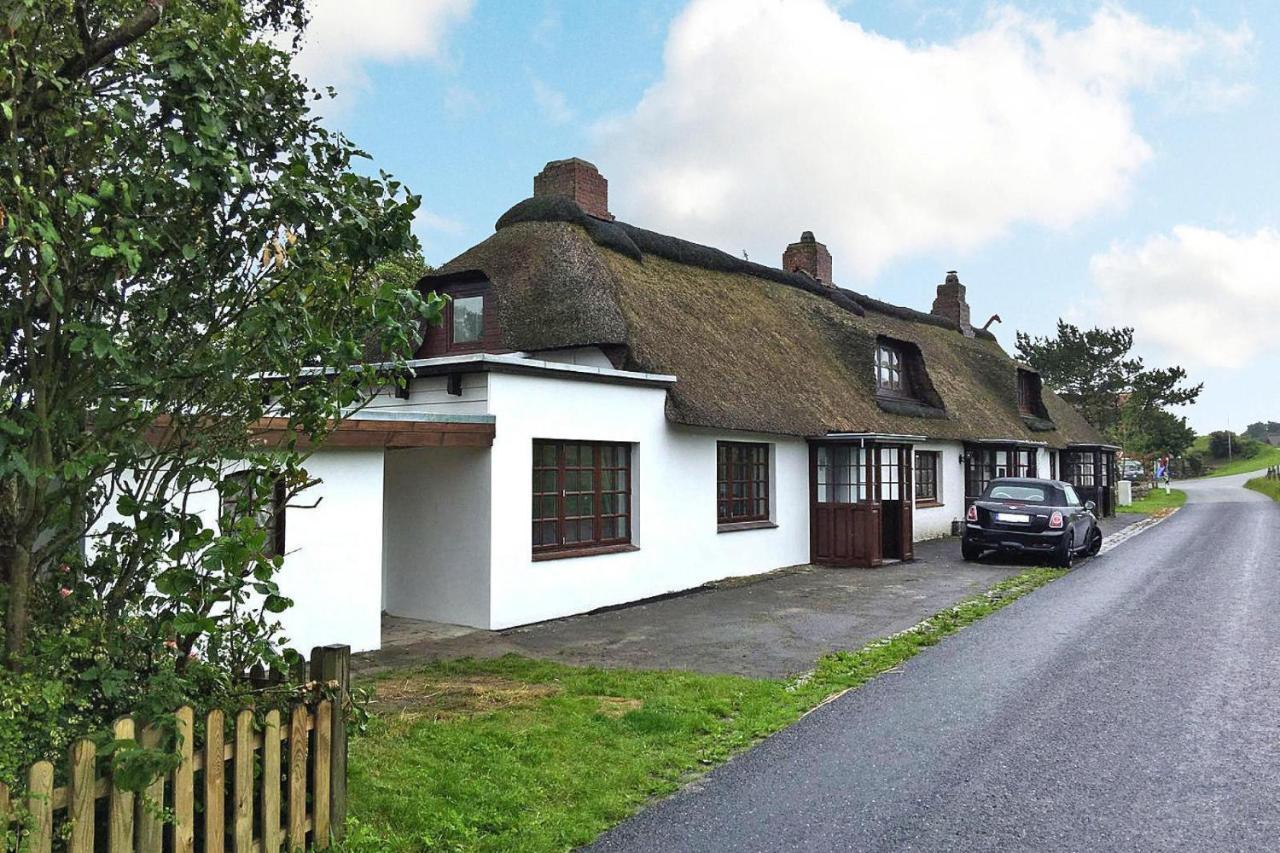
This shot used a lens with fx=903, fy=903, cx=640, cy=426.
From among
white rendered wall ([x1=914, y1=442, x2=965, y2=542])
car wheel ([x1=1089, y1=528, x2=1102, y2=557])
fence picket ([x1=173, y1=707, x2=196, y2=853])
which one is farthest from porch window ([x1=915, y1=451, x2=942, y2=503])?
fence picket ([x1=173, y1=707, x2=196, y2=853])

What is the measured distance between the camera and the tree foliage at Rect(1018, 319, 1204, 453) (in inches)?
2218

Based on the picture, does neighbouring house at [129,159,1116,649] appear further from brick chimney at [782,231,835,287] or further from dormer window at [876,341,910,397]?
brick chimney at [782,231,835,287]

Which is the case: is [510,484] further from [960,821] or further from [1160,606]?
[1160,606]

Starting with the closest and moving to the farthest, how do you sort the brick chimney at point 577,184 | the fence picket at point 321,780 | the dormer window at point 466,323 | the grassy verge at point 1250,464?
the fence picket at point 321,780, the dormer window at point 466,323, the brick chimney at point 577,184, the grassy verge at point 1250,464

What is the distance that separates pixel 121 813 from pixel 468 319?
1202cm

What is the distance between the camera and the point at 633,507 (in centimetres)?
1252

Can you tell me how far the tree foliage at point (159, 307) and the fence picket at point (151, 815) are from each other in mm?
287

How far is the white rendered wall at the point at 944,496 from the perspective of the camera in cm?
2147

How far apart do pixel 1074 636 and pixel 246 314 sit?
30.3ft

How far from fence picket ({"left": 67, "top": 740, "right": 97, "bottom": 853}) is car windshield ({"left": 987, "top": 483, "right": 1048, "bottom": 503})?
1686cm

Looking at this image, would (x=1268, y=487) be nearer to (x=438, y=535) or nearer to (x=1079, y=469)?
(x=1079, y=469)

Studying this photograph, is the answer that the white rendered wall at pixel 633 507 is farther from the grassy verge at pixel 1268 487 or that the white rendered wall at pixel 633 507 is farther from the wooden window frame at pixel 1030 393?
the grassy verge at pixel 1268 487

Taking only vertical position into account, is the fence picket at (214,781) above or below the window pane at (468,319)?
below

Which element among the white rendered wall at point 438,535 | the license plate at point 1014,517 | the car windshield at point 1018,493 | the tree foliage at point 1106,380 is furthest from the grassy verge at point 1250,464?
the white rendered wall at point 438,535
